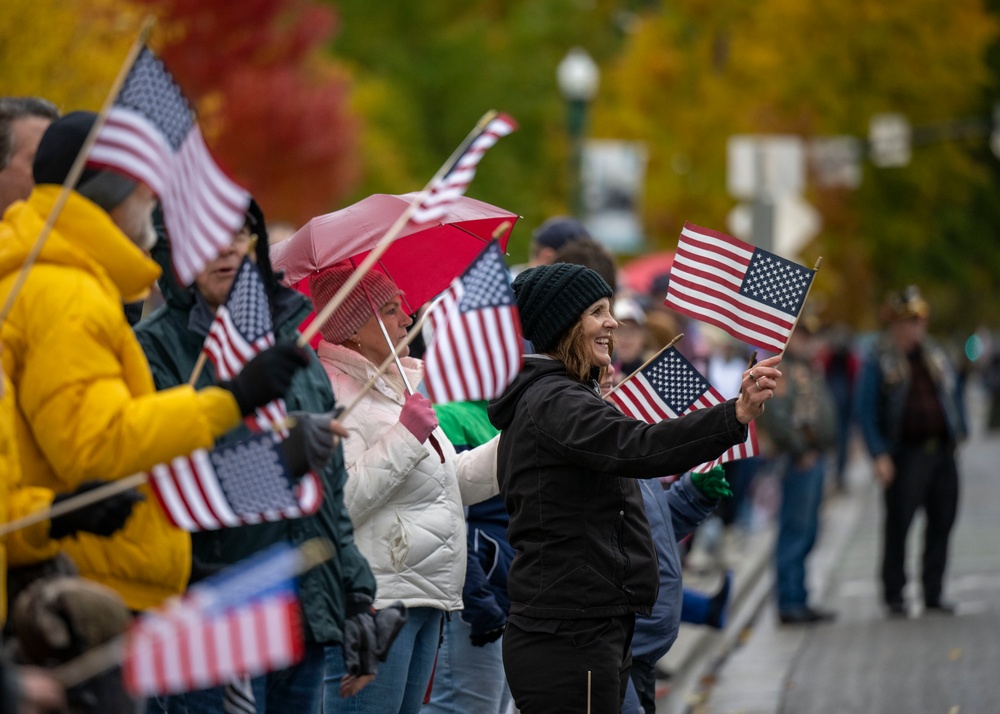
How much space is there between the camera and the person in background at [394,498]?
17.2 ft

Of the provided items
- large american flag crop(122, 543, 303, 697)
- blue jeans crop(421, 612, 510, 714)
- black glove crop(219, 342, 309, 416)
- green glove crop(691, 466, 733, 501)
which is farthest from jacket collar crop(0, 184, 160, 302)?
green glove crop(691, 466, 733, 501)

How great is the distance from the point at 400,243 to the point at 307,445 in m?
2.69

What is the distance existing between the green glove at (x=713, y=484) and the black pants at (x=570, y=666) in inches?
48.0

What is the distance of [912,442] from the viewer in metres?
11.7

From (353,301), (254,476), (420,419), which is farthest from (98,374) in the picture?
(353,301)

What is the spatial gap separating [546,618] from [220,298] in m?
1.32

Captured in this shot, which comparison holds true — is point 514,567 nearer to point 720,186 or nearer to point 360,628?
point 360,628

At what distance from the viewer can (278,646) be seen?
9.73 feet

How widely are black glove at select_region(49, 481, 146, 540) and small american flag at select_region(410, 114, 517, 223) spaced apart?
1.02 metres

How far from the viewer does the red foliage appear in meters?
24.4

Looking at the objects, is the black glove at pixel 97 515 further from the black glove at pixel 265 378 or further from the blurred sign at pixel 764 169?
the blurred sign at pixel 764 169

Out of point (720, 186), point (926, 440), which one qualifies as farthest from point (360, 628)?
point (720, 186)

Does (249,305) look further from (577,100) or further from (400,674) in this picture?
(577,100)

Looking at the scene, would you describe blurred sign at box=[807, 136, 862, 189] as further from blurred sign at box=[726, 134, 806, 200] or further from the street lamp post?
blurred sign at box=[726, 134, 806, 200]
